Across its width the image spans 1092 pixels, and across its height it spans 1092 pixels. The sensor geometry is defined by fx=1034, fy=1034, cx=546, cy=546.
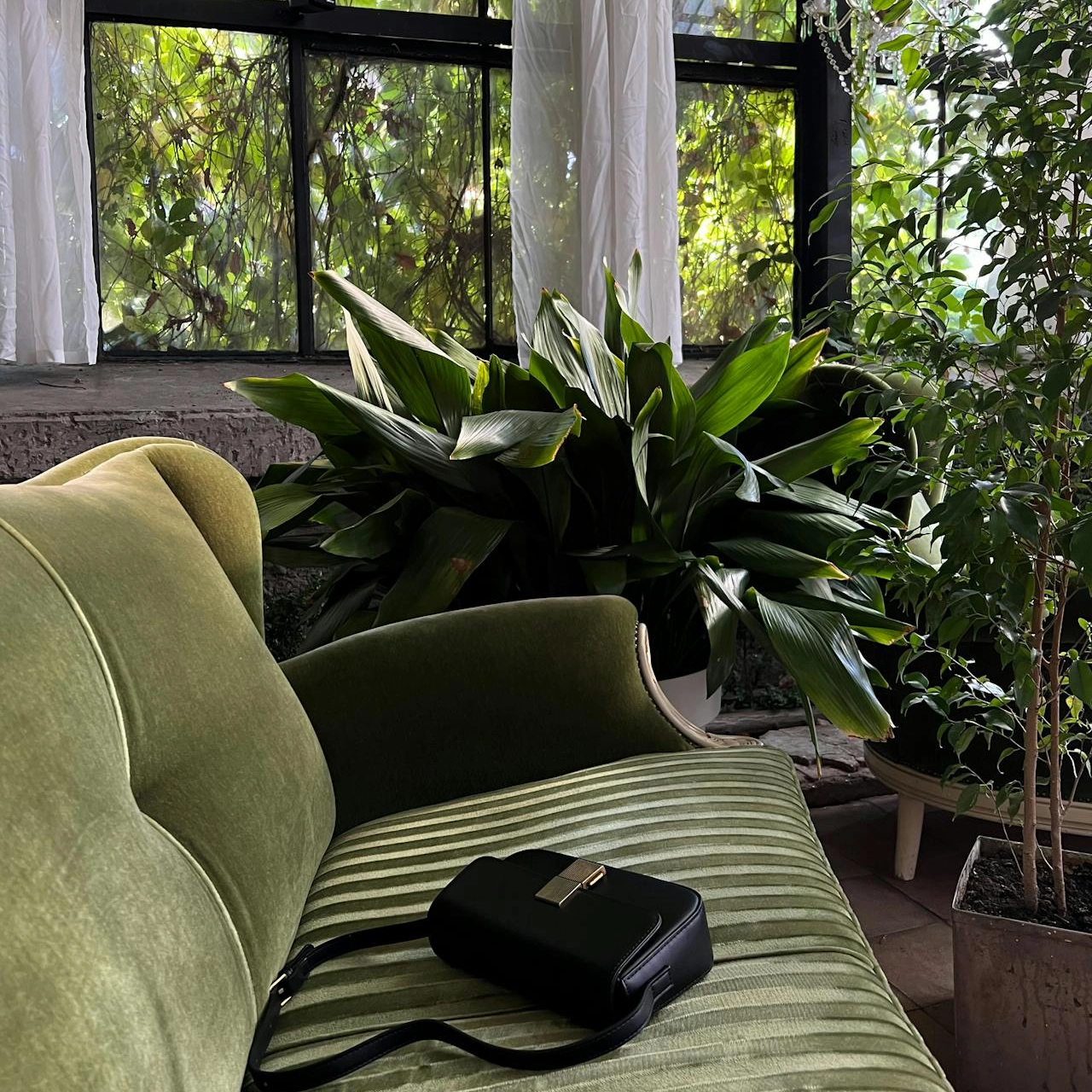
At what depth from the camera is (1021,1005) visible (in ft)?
3.84

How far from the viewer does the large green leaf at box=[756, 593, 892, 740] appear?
4.45 feet

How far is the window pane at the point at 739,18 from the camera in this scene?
2.70 m

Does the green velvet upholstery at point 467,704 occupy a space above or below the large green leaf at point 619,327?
below

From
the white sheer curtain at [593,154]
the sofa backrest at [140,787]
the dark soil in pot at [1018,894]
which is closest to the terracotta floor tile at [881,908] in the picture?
the dark soil in pot at [1018,894]

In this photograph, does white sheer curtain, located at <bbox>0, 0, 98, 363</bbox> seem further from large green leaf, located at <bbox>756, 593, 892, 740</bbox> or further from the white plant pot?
large green leaf, located at <bbox>756, 593, 892, 740</bbox>

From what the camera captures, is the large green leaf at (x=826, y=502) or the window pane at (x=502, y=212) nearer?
the large green leaf at (x=826, y=502)

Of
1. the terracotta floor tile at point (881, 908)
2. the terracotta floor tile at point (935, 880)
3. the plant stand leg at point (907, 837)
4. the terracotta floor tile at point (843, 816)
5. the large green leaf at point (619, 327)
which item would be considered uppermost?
the large green leaf at point (619, 327)

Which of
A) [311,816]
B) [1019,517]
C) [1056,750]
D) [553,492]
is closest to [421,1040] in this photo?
[311,816]

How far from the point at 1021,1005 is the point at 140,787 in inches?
39.1

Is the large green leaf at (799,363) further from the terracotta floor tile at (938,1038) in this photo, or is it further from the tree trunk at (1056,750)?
the terracotta floor tile at (938,1038)

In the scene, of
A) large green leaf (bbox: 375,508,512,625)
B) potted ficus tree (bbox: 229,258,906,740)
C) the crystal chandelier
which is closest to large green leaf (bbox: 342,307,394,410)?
potted ficus tree (bbox: 229,258,906,740)

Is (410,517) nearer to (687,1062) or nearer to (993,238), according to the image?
(993,238)

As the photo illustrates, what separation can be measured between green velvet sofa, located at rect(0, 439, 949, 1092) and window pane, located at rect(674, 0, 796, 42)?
6.80 ft

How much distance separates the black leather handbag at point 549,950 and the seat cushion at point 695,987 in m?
0.01
